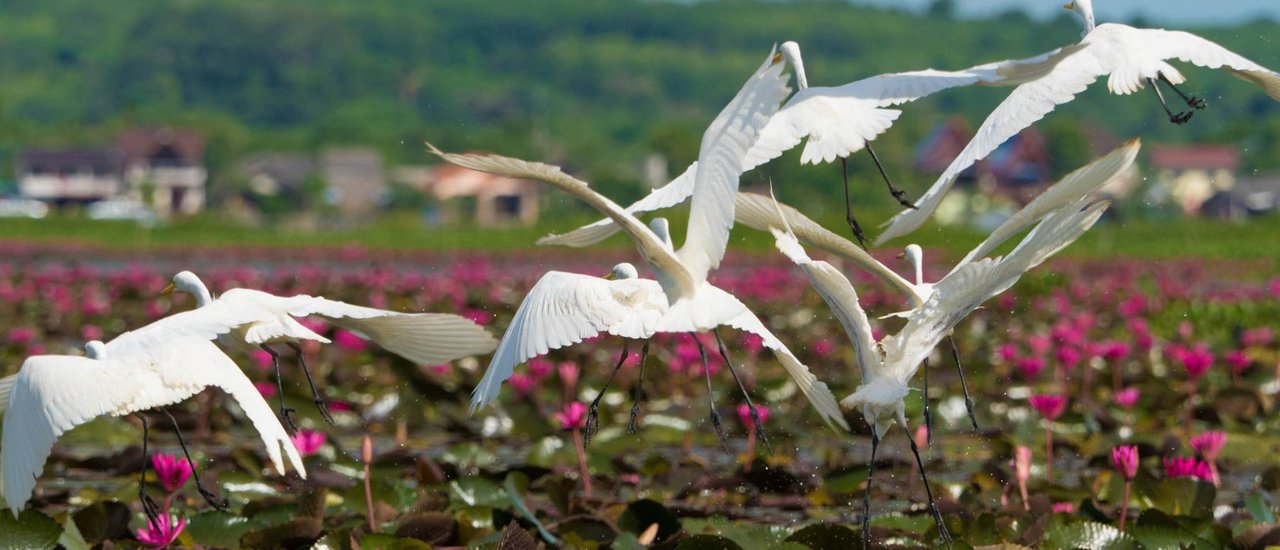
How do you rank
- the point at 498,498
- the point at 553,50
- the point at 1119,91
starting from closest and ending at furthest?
the point at 1119,91
the point at 498,498
the point at 553,50

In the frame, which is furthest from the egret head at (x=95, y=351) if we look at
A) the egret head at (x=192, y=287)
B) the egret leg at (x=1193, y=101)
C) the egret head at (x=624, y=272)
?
the egret leg at (x=1193, y=101)

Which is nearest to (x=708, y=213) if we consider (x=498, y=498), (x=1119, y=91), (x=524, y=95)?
(x=1119, y=91)

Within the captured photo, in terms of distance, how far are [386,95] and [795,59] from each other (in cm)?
13190

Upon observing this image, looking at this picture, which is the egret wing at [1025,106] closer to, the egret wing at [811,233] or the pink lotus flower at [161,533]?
the egret wing at [811,233]

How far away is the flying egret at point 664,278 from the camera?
259cm

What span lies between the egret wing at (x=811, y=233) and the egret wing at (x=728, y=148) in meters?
0.23

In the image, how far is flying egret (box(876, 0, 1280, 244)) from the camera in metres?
2.93

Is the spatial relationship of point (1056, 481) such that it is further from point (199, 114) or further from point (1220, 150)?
point (199, 114)

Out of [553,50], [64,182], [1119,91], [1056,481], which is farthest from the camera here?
[553,50]

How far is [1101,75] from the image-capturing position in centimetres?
296

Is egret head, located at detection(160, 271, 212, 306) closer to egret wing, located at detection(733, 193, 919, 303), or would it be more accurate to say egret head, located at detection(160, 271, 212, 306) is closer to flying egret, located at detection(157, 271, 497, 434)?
flying egret, located at detection(157, 271, 497, 434)

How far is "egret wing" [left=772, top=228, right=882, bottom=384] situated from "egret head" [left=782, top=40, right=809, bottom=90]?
32cm

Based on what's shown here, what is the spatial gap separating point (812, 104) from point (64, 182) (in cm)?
10458

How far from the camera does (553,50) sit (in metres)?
155
